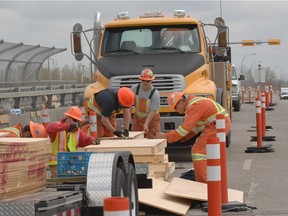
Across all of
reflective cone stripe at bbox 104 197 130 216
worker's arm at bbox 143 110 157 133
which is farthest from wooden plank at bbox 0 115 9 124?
reflective cone stripe at bbox 104 197 130 216

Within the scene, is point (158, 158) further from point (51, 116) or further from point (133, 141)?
point (51, 116)

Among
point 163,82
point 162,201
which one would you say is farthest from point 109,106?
point 162,201

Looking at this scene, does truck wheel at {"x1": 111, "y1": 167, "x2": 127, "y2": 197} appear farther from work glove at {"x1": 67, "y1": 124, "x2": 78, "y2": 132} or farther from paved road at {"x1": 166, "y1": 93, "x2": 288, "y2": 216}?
work glove at {"x1": 67, "y1": 124, "x2": 78, "y2": 132}

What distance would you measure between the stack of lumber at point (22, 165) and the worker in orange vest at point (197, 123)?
3.91 m

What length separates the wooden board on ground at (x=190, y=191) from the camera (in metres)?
10.4

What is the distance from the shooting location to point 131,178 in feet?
28.4

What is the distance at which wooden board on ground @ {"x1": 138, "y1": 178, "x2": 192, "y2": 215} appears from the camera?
32.9 feet

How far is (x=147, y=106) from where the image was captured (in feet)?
50.7

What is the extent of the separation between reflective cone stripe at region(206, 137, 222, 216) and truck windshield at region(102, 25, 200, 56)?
8.82 meters

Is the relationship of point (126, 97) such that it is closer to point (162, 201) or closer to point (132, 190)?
point (162, 201)

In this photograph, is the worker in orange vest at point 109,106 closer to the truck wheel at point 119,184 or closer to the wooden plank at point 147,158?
the wooden plank at point 147,158

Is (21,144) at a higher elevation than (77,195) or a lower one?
higher

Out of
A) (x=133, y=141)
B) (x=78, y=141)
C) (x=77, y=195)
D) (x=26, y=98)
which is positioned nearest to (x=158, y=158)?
(x=133, y=141)

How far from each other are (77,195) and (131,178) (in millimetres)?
1192
